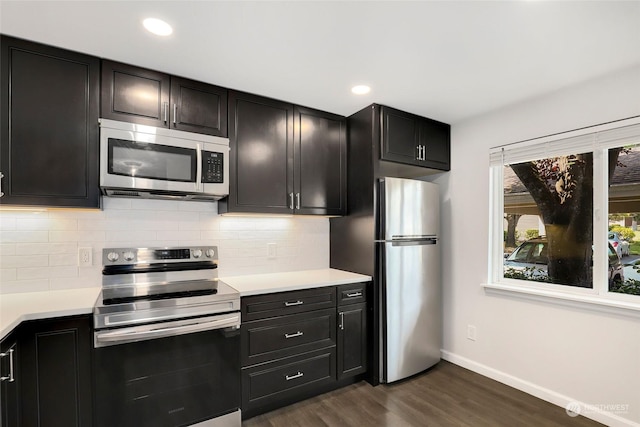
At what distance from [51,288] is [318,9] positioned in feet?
7.61

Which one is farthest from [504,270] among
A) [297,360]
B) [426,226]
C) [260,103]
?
[260,103]

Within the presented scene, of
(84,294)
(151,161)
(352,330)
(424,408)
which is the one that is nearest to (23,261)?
(84,294)

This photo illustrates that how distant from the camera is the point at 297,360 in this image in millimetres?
2354

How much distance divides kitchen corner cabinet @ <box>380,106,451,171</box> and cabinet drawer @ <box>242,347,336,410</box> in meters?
→ 1.71

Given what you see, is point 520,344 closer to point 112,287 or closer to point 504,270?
point 504,270

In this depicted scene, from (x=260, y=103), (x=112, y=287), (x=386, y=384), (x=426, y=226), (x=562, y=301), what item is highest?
(x=260, y=103)

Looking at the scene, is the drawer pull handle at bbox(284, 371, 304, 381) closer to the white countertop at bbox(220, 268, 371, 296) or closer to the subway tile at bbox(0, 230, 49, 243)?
the white countertop at bbox(220, 268, 371, 296)

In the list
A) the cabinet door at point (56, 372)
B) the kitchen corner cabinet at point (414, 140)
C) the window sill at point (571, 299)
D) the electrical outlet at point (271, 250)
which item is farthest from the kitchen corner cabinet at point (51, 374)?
the window sill at point (571, 299)

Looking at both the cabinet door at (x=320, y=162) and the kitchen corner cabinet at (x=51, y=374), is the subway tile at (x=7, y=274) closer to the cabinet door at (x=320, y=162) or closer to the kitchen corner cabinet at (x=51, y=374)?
the kitchen corner cabinet at (x=51, y=374)

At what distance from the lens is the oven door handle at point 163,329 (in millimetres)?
1692

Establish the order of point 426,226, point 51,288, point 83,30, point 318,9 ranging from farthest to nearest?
point 426,226, point 51,288, point 83,30, point 318,9

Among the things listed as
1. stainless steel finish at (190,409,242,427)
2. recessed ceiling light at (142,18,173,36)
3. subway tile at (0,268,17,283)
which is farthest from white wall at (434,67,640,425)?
subway tile at (0,268,17,283)

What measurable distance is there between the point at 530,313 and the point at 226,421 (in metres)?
2.39

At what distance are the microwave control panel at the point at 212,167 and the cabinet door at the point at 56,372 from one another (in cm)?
107
